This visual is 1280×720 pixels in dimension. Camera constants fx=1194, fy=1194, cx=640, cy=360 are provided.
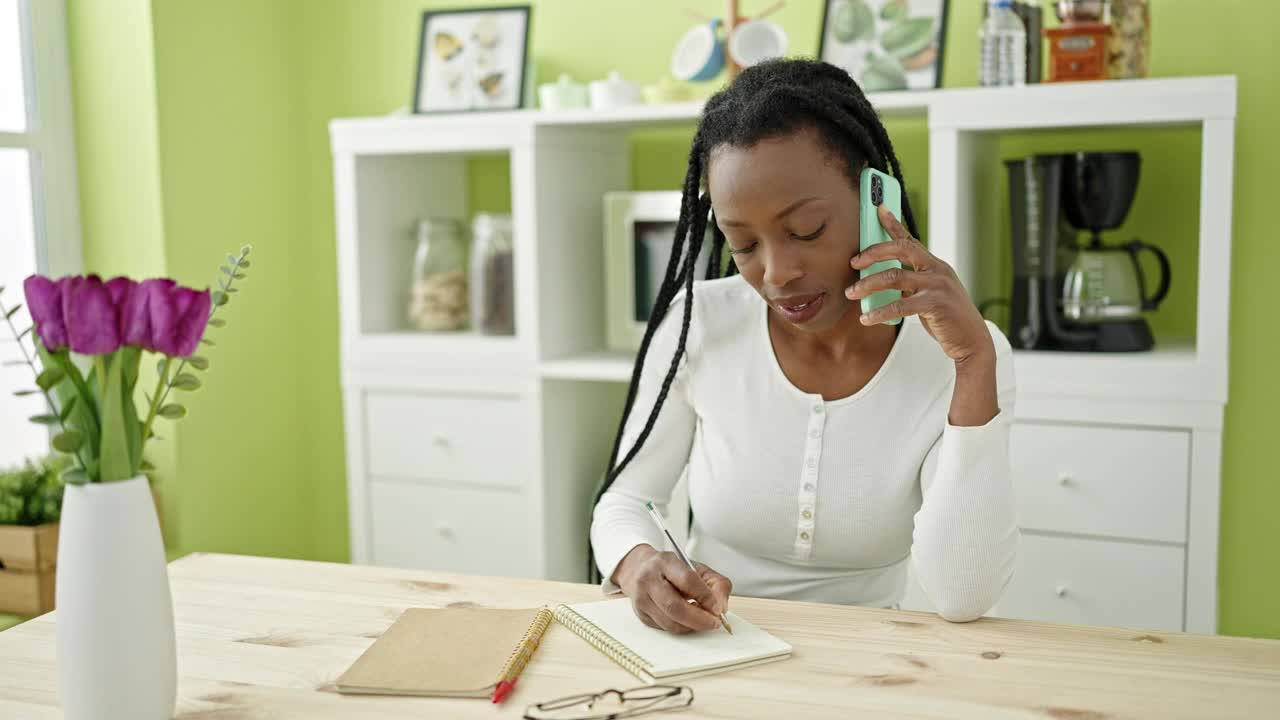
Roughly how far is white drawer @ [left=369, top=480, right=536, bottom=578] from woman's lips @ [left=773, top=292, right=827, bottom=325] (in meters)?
1.37

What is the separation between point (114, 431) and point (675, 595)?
519mm

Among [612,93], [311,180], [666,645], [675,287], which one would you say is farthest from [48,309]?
[311,180]

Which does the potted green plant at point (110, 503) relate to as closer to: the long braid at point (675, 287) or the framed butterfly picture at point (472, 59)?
the long braid at point (675, 287)

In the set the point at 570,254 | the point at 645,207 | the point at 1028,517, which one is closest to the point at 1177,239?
the point at 1028,517

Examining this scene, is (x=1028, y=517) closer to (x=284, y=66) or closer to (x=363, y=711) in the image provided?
(x=363, y=711)

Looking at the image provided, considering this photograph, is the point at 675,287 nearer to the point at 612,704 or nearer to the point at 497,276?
the point at 612,704

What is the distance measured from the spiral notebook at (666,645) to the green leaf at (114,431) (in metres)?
0.44

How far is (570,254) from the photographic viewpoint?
2605 millimetres

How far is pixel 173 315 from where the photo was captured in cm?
89

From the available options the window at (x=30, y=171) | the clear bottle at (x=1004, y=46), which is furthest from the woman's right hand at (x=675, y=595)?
the window at (x=30, y=171)

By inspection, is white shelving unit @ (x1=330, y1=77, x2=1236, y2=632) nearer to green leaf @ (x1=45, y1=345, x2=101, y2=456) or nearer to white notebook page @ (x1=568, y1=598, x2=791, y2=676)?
white notebook page @ (x1=568, y1=598, x2=791, y2=676)

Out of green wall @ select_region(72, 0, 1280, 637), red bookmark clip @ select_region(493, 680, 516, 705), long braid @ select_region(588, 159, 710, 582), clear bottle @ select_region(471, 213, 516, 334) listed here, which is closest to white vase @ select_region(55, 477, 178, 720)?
A: red bookmark clip @ select_region(493, 680, 516, 705)

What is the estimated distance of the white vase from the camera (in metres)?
0.90

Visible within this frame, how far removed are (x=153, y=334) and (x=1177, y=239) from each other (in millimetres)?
2121
